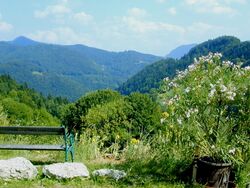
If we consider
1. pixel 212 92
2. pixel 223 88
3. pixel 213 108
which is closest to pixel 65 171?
pixel 213 108

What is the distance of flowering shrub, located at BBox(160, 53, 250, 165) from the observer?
23.7ft

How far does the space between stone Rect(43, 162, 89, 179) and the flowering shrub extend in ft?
5.77

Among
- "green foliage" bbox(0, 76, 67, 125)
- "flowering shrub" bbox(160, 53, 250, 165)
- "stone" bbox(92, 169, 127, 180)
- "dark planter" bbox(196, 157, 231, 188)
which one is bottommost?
"green foliage" bbox(0, 76, 67, 125)

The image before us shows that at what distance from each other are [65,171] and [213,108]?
2784 millimetres

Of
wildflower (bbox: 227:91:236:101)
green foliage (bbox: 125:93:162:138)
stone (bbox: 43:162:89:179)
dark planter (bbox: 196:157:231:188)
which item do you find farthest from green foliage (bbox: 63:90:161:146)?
wildflower (bbox: 227:91:236:101)

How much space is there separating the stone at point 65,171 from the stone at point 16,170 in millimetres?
261

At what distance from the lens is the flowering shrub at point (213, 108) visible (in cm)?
722

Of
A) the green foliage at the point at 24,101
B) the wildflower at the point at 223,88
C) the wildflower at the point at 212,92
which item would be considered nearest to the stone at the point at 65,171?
the wildflower at the point at 212,92

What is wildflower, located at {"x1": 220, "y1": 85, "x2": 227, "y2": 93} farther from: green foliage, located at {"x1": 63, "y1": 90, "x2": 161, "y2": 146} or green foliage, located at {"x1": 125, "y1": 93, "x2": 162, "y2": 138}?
green foliage, located at {"x1": 125, "y1": 93, "x2": 162, "y2": 138}

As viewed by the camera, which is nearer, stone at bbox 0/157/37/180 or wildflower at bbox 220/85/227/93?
wildflower at bbox 220/85/227/93

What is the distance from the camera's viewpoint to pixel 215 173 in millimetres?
7371

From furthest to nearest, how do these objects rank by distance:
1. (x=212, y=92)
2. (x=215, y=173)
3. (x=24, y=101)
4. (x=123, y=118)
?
(x=24, y=101) < (x=123, y=118) < (x=215, y=173) < (x=212, y=92)

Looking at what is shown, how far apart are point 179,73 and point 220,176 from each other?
1870mm

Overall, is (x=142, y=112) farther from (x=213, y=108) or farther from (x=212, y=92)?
(x=212, y=92)
